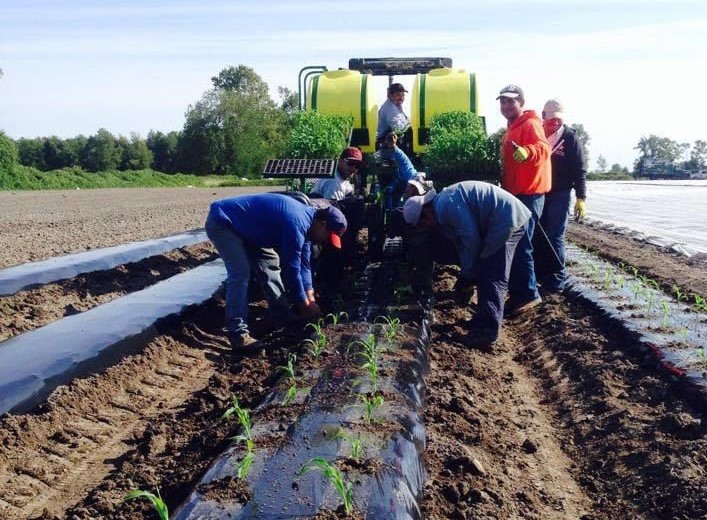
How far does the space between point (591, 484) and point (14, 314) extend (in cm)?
501

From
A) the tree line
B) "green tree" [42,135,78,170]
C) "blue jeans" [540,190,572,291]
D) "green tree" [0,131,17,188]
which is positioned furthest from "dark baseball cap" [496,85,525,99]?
"green tree" [42,135,78,170]

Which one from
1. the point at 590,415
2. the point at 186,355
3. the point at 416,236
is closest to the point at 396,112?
the point at 416,236

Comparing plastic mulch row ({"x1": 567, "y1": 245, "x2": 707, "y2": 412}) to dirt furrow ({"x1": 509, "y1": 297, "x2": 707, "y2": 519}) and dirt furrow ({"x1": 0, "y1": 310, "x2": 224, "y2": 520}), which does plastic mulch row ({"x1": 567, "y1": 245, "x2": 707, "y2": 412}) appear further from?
dirt furrow ({"x1": 0, "y1": 310, "x2": 224, "y2": 520})

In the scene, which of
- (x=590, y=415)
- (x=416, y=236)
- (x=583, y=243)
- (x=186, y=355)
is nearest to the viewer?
(x=590, y=415)

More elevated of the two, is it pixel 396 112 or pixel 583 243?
pixel 396 112

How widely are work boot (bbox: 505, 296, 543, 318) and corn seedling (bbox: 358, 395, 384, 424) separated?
295 centimetres

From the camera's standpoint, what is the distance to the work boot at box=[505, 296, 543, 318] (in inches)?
245

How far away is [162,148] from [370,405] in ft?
240

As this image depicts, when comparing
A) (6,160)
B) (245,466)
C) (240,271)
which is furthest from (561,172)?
(6,160)

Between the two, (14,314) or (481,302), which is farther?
(14,314)

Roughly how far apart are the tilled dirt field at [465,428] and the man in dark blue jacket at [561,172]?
1.04m

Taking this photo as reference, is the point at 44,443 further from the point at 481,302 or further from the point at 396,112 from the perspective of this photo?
the point at 396,112

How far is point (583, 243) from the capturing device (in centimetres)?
1074

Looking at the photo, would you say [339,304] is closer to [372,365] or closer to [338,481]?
[372,365]
